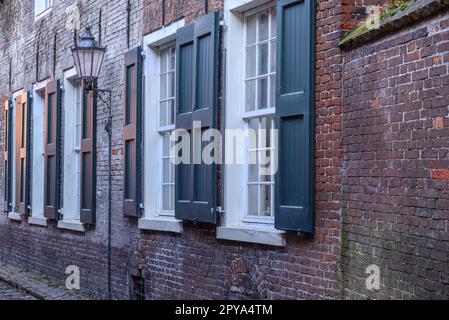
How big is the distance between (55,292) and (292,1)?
6.63 metres

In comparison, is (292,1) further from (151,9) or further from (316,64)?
(151,9)

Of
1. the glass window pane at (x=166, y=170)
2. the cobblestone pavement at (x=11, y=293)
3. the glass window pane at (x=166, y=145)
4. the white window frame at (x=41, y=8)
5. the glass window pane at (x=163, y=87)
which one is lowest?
the cobblestone pavement at (x=11, y=293)

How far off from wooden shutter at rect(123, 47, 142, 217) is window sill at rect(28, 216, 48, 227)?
151 inches

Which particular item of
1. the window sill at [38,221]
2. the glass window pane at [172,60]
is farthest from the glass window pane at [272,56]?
the window sill at [38,221]

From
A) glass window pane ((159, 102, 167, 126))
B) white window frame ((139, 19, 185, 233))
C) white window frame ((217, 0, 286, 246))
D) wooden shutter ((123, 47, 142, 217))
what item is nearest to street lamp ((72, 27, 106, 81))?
wooden shutter ((123, 47, 142, 217))

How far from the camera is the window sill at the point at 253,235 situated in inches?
307

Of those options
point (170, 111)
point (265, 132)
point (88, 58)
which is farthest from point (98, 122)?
point (265, 132)

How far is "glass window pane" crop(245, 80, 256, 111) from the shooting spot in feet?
28.3

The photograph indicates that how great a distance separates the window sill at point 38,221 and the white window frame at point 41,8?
3.32 meters

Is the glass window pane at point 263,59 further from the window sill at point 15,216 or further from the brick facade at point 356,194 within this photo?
the window sill at point 15,216

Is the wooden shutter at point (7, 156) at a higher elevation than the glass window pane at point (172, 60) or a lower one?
lower

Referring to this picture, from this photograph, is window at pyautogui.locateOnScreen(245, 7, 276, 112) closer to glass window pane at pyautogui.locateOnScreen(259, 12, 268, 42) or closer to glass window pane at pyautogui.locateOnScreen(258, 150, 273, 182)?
glass window pane at pyautogui.locateOnScreen(259, 12, 268, 42)

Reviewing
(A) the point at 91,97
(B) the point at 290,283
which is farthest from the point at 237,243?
(A) the point at 91,97

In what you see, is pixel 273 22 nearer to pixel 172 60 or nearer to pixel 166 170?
pixel 172 60
